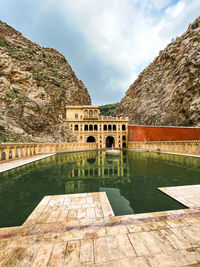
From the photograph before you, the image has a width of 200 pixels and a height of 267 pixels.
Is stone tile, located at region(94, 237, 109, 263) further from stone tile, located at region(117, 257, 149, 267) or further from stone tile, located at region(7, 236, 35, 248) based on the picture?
stone tile, located at region(7, 236, 35, 248)

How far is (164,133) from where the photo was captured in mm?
25656

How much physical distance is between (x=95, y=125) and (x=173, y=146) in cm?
2065

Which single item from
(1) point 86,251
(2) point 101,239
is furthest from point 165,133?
(1) point 86,251

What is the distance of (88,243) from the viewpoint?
228cm

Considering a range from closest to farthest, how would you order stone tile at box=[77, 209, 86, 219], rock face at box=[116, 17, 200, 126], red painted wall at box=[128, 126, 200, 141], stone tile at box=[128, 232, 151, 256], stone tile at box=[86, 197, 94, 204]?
stone tile at box=[128, 232, 151, 256], stone tile at box=[77, 209, 86, 219], stone tile at box=[86, 197, 94, 204], red painted wall at box=[128, 126, 200, 141], rock face at box=[116, 17, 200, 126]

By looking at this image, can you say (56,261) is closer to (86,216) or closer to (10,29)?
(86,216)

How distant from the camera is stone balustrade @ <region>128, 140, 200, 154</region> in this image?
15.8 metres

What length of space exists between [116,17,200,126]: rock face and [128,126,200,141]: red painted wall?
276 cm

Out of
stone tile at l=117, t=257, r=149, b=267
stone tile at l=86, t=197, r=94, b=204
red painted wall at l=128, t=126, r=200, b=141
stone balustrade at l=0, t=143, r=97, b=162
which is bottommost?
stone tile at l=86, t=197, r=94, b=204

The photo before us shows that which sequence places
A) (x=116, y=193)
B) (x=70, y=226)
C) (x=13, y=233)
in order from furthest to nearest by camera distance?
(x=116, y=193)
(x=70, y=226)
(x=13, y=233)

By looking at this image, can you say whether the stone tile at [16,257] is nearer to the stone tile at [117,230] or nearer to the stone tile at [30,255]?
the stone tile at [30,255]

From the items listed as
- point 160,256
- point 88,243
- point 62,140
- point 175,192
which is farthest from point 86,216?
point 62,140

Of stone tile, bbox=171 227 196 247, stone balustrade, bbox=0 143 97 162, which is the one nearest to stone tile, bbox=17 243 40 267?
stone tile, bbox=171 227 196 247

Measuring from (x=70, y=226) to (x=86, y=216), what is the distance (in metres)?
0.53
